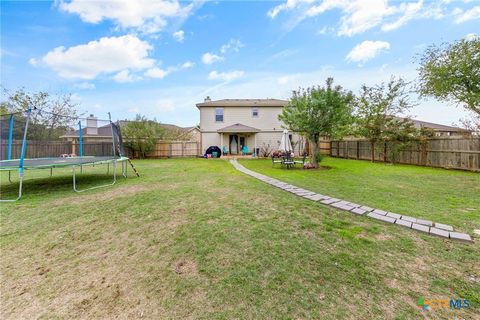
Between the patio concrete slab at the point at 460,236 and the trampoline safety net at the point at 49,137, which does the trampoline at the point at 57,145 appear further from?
the patio concrete slab at the point at 460,236

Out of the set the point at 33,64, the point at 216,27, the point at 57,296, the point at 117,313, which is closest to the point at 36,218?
the point at 57,296

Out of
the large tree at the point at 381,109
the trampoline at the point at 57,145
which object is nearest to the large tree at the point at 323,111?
the large tree at the point at 381,109

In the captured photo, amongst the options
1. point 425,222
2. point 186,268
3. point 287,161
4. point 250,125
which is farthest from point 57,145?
point 425,222

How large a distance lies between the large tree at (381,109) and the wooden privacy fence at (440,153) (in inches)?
34.5

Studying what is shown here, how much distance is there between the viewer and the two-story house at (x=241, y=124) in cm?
1961

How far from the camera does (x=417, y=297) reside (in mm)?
1930

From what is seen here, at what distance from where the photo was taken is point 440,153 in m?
11.4

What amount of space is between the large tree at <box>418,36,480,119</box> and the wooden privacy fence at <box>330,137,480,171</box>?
178cm

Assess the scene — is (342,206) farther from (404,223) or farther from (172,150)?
(172,150)

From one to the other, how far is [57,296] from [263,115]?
768 inches

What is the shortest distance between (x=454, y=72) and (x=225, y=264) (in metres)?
15.2

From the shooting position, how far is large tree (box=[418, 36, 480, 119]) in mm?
10148

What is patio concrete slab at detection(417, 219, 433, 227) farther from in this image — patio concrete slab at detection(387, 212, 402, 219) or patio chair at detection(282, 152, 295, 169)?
patio chair at detection(282, 152, 295, 169)

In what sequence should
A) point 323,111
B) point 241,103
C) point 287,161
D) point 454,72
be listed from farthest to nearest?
point 241,103, point 287,161, point 454,72, point 323,111
